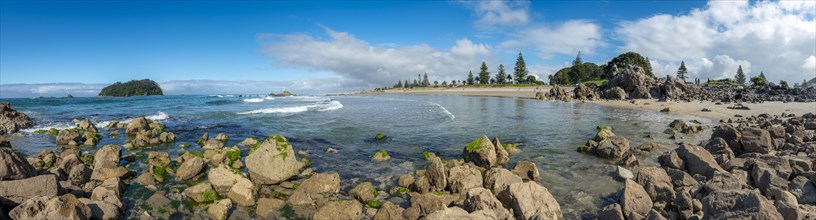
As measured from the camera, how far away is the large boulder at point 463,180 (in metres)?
11.1

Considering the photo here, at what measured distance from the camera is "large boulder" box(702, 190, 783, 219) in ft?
20.9

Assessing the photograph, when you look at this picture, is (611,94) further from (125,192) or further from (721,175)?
(125,192)

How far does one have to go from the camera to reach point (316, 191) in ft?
36.9

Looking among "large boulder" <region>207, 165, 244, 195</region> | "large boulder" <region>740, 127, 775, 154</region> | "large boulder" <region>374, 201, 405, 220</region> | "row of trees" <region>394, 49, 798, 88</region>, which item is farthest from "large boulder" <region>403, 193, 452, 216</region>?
"row of trees" <region>394, 49, 798, 88</region>

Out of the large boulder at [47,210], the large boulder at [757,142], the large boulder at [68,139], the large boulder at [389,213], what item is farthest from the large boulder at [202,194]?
the large boulder at [757,142]

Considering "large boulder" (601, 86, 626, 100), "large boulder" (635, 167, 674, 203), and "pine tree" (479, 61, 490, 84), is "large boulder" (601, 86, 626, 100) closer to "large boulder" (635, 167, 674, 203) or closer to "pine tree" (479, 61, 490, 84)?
"large boulder" (635, 167, 674, 203)

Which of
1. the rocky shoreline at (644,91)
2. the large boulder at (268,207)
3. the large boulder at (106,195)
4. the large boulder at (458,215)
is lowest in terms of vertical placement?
the large boulder at (268,207)

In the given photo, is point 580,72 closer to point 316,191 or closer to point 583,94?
point 583,94

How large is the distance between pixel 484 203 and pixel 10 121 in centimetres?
3935

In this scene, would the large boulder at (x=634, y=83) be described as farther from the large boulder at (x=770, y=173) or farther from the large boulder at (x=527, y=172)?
the large boulder at (x=527, y=172)

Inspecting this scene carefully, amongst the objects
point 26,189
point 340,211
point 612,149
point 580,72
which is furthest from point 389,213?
point 580,72

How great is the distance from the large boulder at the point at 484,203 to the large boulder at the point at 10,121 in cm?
3634

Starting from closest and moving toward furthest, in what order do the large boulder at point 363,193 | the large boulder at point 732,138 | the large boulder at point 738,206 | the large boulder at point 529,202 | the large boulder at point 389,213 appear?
the large boulder at point 738,206 < the large boulder at point 529,202 < the large boulder at point 389,213 < the large boulder at point 363,193 < the large boulder at point 732,138

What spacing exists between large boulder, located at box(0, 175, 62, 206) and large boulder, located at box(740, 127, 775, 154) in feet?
79.6
